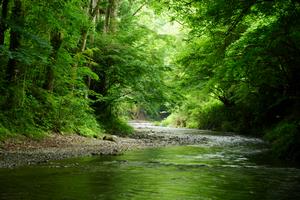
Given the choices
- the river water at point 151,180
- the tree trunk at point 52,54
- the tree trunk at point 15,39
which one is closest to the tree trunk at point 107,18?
the tree trunk at point 52,54

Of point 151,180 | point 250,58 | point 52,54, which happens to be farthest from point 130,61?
point 151,180

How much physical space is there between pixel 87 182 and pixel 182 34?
114 ft

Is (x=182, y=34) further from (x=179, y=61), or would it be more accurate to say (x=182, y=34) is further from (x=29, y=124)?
(x=29, y=124)

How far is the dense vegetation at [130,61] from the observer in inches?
513

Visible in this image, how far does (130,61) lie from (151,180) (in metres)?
15.3

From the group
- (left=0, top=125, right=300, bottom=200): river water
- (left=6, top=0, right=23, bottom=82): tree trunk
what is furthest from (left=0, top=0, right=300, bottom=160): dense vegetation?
(left=0, top=125, right=300, bottom=200): river water

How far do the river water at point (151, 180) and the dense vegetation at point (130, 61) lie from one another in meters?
3.47

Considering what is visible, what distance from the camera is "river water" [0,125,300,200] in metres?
7.09

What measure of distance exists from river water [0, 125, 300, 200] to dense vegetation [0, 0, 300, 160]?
11.4ft

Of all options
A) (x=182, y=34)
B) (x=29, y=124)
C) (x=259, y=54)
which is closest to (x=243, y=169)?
(x=259, y=54)

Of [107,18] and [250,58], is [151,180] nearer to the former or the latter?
[250,58]

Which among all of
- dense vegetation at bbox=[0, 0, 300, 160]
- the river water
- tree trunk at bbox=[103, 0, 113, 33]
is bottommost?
the river water

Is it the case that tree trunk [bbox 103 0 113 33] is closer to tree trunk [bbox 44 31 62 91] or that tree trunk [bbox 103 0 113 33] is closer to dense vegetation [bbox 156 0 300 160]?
dense vegetation [bbox 156 0 300 160]

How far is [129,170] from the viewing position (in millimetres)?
9914
